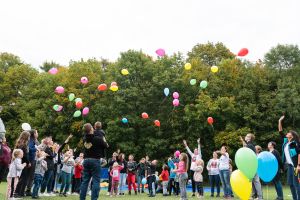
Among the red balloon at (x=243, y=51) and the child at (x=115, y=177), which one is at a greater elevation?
the red balloon at (x=243, y=51)

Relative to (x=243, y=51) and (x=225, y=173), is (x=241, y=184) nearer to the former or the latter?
(x=225, y=173)

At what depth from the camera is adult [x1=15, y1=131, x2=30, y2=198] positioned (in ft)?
39.5

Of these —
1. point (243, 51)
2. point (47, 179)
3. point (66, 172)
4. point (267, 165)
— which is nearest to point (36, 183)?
point (47, 179)

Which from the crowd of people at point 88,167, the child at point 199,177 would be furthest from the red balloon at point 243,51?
the child at point 199,177

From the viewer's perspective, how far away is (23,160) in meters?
12.4

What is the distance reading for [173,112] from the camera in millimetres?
40094

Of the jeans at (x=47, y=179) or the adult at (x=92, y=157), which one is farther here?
the jeans at (x=47, y=179)

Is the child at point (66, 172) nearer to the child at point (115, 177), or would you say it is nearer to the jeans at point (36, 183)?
the jeans at point (36, 183)

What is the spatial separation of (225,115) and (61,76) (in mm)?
18393

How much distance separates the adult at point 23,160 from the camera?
12.0m

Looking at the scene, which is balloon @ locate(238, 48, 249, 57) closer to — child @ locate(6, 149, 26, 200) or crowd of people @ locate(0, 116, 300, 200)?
crowd of people @ locate(0, 116, 300, 200)

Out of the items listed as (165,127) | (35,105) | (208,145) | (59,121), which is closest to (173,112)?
(165,127)

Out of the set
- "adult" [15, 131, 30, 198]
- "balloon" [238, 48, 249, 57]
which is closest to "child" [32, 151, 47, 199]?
"adult" [15, 131, 30, 198]

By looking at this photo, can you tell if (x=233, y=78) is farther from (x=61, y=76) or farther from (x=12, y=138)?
(x=12, y=138)
